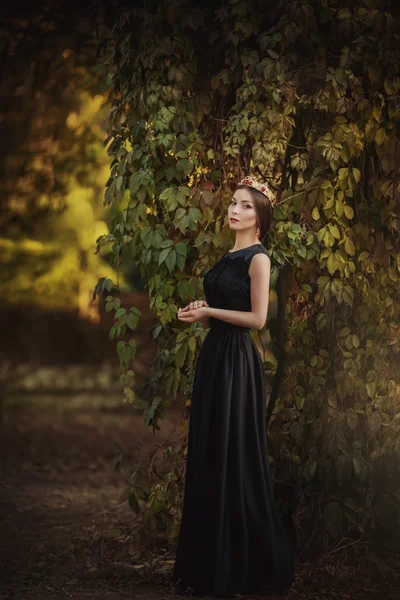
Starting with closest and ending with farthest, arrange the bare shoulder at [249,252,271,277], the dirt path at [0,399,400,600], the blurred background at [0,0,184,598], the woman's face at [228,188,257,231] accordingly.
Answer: the bare shoulder at [249,252,271,277] → the woman's face at [228,188,257,231] → the dirt path at [0,399,400,600] → the blurred background at [0,0,184,598]

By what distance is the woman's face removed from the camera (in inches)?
149

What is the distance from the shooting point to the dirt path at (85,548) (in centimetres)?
397

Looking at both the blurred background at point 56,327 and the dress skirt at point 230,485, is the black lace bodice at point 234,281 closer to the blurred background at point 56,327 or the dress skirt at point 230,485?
the dress skirt at point 230,485

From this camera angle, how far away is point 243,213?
3.79 meters

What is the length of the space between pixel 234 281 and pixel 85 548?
6.15 ft

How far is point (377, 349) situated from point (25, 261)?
6.00 m

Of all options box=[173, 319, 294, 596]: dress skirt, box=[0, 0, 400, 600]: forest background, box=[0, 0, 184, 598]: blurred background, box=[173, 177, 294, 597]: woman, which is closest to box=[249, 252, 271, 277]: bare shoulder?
box=[173, 177, 294, 597]: woman

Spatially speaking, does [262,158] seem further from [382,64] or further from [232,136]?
[382,64]

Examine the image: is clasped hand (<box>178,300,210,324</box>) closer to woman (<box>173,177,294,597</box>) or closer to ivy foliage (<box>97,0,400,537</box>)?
woman (<box>173,177,294,597</box>)

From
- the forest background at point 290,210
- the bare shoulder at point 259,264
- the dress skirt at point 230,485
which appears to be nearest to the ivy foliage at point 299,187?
the forest background at point 290,210

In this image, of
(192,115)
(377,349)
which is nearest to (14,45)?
(192,115)

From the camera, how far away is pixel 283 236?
4098 mm

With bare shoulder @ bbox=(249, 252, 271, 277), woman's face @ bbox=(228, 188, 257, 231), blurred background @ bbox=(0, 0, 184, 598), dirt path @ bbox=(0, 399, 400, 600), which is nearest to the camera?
bare shoulder @ bbox=(249, 252, 271, 277)

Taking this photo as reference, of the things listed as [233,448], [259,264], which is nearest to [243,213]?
[259,264]
